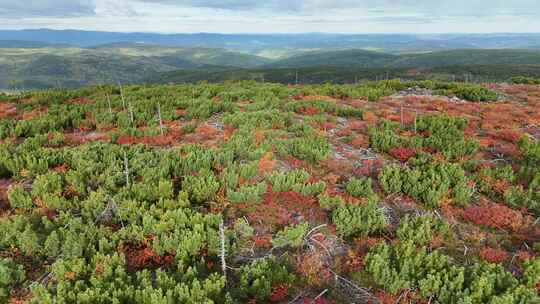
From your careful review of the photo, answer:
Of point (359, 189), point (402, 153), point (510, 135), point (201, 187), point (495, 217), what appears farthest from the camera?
point (510, 135)

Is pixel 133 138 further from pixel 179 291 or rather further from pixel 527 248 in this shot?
pixel 527 248

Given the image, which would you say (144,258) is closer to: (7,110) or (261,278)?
(261,278)

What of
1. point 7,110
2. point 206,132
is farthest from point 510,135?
point 7,110

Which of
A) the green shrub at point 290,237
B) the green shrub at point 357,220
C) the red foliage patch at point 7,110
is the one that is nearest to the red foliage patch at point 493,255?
the green shrub at point 357,220

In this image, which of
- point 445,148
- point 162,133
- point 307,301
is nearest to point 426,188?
point 445,148

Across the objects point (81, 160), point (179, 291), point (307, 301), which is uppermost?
point (81, 160)

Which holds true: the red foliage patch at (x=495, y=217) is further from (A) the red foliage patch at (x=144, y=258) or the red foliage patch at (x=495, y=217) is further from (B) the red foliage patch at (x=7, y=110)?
(B) the red foliage patch at (x=7, y=110)
